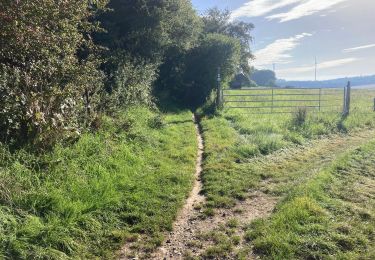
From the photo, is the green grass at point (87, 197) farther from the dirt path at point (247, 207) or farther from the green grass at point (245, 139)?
the green grass at point (245, 139)

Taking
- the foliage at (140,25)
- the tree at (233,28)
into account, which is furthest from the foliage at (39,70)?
the tree at (233,28)

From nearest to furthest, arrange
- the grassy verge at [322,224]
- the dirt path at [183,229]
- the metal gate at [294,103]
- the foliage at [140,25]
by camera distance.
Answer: the grassy verge at [322,224]
the dirt path at [183,229]
the foliage at [140,25]
the metal gate at [294,103]

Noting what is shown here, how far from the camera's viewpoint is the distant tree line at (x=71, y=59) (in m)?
5.83

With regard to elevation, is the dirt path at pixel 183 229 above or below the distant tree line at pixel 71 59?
below

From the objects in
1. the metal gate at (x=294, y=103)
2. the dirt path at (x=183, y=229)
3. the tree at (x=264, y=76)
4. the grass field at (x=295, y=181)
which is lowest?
the dirt path at (x=183, y=229)

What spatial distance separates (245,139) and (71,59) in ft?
18.6

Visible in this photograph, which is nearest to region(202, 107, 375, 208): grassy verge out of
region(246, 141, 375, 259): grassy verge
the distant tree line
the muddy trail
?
the muddy trail

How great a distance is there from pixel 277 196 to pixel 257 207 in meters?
0.68

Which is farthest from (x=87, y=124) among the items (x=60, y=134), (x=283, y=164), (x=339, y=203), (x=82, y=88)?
(x=339, y=203)

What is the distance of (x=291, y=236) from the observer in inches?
184

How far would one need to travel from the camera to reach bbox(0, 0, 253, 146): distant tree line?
583 centimetres

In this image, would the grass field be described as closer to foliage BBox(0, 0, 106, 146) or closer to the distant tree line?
the distant tree line

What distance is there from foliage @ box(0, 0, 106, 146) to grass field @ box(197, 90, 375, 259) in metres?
3.27

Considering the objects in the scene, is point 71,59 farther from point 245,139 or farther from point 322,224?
point 322,224
